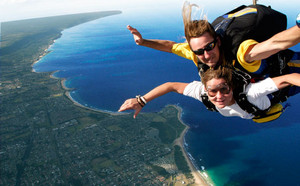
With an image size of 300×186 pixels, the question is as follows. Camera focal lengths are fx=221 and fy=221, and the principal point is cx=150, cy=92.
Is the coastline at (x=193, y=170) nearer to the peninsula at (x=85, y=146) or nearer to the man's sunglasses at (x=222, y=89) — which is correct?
the peninsula at (x=85, y=146)

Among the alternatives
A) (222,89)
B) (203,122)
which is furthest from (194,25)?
(203,122)

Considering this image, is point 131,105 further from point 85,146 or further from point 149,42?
point 85,146

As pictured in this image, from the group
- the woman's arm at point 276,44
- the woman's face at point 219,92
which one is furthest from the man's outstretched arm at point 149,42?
the woman's arm at point 276,44

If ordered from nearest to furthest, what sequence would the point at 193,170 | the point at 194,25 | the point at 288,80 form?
the point at 288,80 → the point at 194,25 → the point at 193,170

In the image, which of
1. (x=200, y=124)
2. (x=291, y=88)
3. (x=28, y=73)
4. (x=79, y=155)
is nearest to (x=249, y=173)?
(x=200, y=124)

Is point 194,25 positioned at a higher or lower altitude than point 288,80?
higher

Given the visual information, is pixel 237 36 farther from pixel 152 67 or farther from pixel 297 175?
pixel 152 67

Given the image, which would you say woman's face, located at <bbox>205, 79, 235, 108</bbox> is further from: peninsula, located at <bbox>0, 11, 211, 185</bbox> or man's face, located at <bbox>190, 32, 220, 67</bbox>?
peninsula, located at <bbox>0, 11, 211, 185</bbox>

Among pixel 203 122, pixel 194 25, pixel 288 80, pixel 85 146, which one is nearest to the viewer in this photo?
pixel 288 80
